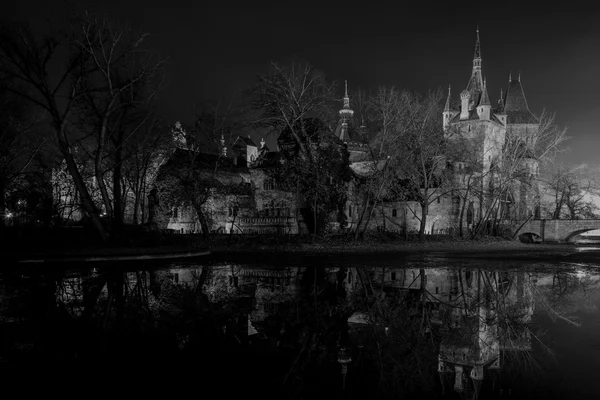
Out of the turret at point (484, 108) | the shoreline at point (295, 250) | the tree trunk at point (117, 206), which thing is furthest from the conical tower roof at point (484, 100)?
the tree trunk at point (117, 206)

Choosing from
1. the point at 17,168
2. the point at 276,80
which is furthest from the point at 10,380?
the point at 17,168

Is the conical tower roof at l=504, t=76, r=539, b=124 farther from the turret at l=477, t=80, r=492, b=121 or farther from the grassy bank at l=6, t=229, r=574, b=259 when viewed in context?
the grassy bank at l=6, t=229, r=574, b=259

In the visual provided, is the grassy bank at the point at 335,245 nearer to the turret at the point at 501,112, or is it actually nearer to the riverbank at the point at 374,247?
the riverbank at the point at 374,247

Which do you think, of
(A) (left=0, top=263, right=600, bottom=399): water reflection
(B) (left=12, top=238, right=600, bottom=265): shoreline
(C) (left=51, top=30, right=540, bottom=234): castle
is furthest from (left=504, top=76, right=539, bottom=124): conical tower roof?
(A) (left=0, top=263, right=600, bottom=399): water reflection

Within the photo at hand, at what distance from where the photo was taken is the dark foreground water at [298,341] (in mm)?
5574

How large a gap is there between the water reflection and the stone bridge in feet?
189

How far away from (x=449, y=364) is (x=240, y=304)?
18.1 ft

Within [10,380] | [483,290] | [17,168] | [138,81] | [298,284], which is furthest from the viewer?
[17,168]

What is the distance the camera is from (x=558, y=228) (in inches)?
2633

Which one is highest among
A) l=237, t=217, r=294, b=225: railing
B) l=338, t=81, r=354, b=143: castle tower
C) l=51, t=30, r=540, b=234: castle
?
l=338, t=81, r=354, b=143: castle tower

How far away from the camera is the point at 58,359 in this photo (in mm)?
6477

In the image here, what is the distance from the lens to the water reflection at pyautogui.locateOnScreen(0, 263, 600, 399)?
233 inches

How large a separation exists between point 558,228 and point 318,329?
6849cm

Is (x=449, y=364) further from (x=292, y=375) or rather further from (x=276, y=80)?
(x=276, y=80)
